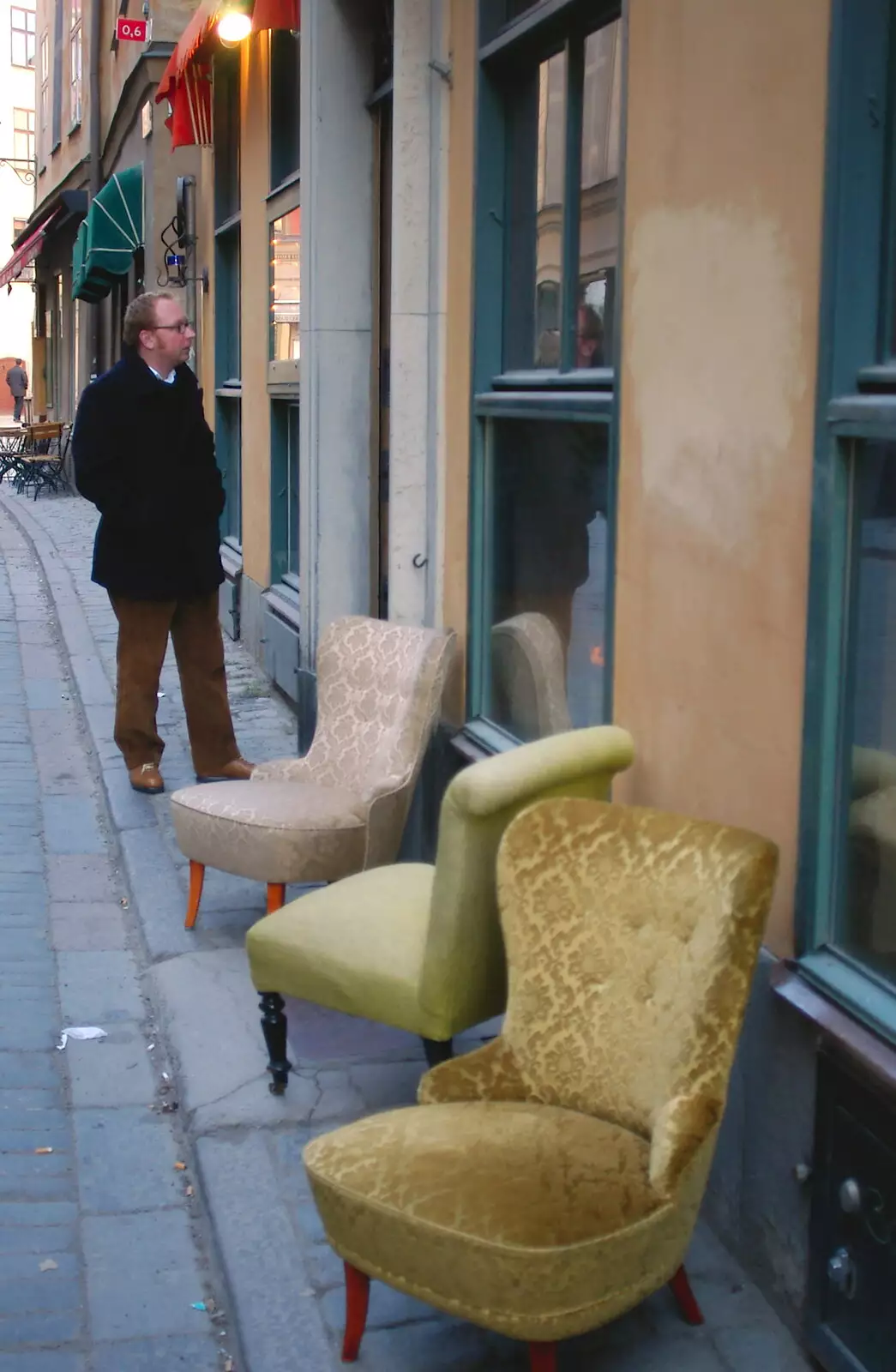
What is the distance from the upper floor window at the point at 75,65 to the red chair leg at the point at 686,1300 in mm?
23292

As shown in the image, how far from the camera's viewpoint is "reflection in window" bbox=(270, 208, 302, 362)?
905 centimetres

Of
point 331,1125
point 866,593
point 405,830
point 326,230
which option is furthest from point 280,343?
point 866,593

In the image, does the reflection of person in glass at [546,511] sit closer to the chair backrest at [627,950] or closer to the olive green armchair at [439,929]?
the olive green armchair at [439,929]

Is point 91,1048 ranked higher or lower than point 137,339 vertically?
lower

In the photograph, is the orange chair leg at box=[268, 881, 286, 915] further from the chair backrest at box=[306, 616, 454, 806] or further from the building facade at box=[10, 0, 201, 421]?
the building facade at box=[10, 0, 201, 421]

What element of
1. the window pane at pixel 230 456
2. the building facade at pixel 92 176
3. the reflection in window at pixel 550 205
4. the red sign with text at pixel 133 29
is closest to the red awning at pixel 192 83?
the window pane at pixel 230 456

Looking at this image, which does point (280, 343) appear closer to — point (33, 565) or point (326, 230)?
point (326, 230)

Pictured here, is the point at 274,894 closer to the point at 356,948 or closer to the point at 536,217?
the point at 356,948

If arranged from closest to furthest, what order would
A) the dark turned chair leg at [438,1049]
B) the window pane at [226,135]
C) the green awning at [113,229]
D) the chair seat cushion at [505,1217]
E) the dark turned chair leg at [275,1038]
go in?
the chair seat cushion at [505,1217], the dark turned chair leg at [438,1049], the dark turned chair leg at [275,1038], the window pane at [226,135], the green awning at [113,229]

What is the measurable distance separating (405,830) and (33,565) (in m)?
10.1

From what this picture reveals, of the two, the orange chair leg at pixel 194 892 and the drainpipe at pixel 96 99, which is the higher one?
the drainpipe at pixel 96 99

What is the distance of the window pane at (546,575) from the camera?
4.67m

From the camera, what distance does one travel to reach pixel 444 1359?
3.17 m

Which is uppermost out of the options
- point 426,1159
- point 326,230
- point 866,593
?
point 326,230
